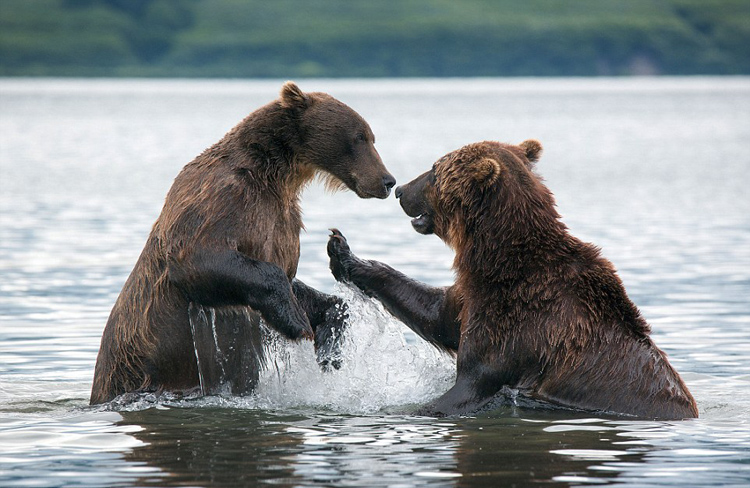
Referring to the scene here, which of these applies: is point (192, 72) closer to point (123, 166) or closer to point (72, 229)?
point (123, 166)

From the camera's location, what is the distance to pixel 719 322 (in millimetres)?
12719

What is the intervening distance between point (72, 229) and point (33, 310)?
7.79m

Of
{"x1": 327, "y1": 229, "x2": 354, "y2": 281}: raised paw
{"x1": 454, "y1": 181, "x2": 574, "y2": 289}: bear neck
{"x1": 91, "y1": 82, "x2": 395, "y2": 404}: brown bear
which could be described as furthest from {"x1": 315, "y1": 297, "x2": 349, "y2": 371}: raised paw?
{"x1": 454, "y1": 181, "x2": 574, "y2": 289}: bear neck

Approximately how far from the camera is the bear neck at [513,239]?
8.33 m

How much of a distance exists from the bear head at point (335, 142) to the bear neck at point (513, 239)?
98 centimetres

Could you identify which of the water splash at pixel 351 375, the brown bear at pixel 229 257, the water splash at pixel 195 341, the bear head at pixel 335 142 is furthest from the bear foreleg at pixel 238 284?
the bear head at pixel 335 142

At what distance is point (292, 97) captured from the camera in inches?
346

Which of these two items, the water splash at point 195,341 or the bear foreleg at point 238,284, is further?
the water splash at point 195,341

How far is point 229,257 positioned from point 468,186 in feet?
5.61

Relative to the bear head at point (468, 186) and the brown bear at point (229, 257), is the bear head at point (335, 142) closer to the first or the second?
the brown bear at point (229, 257)

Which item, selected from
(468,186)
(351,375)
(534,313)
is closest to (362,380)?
(351,375)

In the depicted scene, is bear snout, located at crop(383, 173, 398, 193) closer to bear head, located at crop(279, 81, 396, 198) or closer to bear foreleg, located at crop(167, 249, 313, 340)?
bear head, located at crop(279, 81, 396, 198)

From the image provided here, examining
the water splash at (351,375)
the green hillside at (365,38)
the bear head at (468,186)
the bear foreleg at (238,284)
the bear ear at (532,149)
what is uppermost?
the green hillside at (365,38)

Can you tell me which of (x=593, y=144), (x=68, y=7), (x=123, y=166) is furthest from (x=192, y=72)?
(x=123, y=166)
